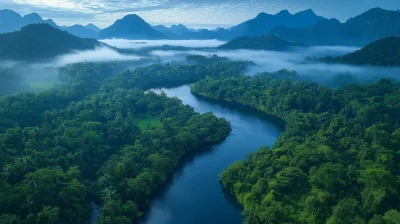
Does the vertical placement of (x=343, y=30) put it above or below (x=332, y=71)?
above

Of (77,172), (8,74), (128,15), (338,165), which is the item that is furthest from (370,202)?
(128,15)

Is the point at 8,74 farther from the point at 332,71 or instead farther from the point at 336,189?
the point at 332,71

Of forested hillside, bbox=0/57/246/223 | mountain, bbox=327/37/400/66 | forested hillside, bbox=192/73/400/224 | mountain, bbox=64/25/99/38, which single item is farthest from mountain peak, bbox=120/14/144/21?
forested hillside, bbox=192/73/400/224

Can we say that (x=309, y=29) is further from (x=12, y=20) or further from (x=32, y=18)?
(x=12, y=20)

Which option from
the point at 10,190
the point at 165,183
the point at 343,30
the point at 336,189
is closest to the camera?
the point at 10,190

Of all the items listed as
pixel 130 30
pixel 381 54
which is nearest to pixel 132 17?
pixel 130 30

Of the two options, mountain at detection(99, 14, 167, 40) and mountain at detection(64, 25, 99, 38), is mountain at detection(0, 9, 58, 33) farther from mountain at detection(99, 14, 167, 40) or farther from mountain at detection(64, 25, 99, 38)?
mountain at detection(99, 14, 167, 40)
